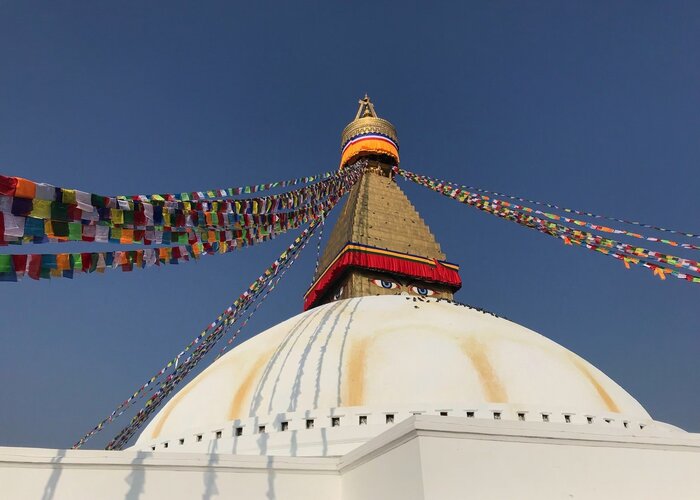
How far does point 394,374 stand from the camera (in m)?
6.47

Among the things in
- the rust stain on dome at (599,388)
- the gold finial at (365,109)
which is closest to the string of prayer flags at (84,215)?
the rust stain on dome at (599,388)

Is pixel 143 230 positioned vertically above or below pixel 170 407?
above

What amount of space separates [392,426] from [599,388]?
12.1ft

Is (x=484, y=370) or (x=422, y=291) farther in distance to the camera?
(x=422, y=291)

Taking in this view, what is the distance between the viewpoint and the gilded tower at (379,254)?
11.3 m

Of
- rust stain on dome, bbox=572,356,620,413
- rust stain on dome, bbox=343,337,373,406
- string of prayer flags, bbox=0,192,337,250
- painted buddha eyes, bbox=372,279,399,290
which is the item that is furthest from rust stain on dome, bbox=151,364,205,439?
rust stain on dome, bbox=572,356,620,413

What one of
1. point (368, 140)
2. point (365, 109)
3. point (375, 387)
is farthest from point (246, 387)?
point (365, 109)

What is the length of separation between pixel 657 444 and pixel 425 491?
2.78m

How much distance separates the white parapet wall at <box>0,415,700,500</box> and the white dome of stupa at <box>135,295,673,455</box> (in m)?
0.47

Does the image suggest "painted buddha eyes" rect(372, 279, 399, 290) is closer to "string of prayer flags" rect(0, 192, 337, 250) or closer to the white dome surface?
the white dome surface

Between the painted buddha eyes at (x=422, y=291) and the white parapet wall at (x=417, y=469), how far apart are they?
6434mm

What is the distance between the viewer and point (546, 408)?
6.36 m

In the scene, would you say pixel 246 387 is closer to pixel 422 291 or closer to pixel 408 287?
pixel 408 287

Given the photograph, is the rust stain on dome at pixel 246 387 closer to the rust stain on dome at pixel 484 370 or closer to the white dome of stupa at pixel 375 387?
the white dome of stupa at pixel 375 387
